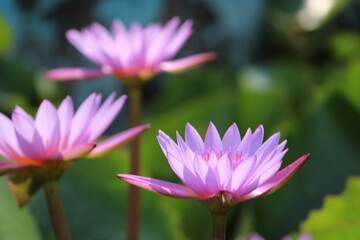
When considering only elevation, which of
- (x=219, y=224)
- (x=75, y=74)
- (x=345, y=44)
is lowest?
(x=219, y=224)

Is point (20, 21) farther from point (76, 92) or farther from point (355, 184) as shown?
point (355, 184)

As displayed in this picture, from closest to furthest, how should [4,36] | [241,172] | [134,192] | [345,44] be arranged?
[241,172]
[134,192]
[4,36]
[345,44]

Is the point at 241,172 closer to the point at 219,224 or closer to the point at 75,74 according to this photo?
the point at 219,224

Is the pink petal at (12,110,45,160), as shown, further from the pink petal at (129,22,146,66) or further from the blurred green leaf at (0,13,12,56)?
the blurred green leaf at (0,13,12,56)

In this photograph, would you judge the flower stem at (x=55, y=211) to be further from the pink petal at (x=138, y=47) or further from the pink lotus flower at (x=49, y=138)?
the pink petal at (x=138, y=47)

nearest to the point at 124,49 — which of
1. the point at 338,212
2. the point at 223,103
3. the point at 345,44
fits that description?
the point at 338,212

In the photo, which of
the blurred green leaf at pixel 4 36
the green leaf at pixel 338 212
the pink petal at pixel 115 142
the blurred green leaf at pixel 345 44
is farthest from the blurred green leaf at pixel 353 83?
the blurred green leaf at pixel 4 36

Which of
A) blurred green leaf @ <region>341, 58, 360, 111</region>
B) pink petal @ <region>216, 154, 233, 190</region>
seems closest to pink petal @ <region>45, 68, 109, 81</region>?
pink petal @ <region>216, 154, 233, 190</region>
